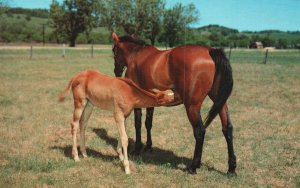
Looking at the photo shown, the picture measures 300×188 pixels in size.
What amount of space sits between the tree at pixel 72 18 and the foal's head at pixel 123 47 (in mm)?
61363

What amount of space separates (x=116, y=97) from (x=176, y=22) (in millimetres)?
52717

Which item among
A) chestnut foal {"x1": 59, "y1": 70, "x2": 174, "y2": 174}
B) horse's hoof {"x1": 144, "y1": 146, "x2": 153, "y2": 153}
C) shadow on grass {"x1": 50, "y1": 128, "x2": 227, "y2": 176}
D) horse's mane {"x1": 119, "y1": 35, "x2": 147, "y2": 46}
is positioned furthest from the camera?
horse's mane {"x1": 119, "y1": 35, "x2": 147, "y2": 46}

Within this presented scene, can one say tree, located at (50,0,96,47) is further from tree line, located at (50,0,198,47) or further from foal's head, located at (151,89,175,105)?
foal's head, located at (151,89,175,105)

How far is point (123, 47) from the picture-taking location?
740 centimetres

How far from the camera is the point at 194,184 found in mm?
5500

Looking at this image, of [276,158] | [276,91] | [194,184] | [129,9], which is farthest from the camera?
[129,9]

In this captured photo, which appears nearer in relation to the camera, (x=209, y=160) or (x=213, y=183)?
(x=213, y=183)

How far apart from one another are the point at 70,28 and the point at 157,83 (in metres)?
63.8

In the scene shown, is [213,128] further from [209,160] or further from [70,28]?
[70,28]

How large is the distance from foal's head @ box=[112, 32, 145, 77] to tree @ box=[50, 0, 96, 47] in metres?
61.4

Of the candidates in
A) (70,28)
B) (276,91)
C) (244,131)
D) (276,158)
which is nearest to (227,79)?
(276,158)

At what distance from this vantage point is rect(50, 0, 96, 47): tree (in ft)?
219

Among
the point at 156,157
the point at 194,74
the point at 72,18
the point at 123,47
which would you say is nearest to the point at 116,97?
the point at 194,74

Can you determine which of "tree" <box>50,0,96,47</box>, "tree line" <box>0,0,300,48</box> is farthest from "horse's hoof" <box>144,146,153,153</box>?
"tree" <box>50,0,96,47</box>
